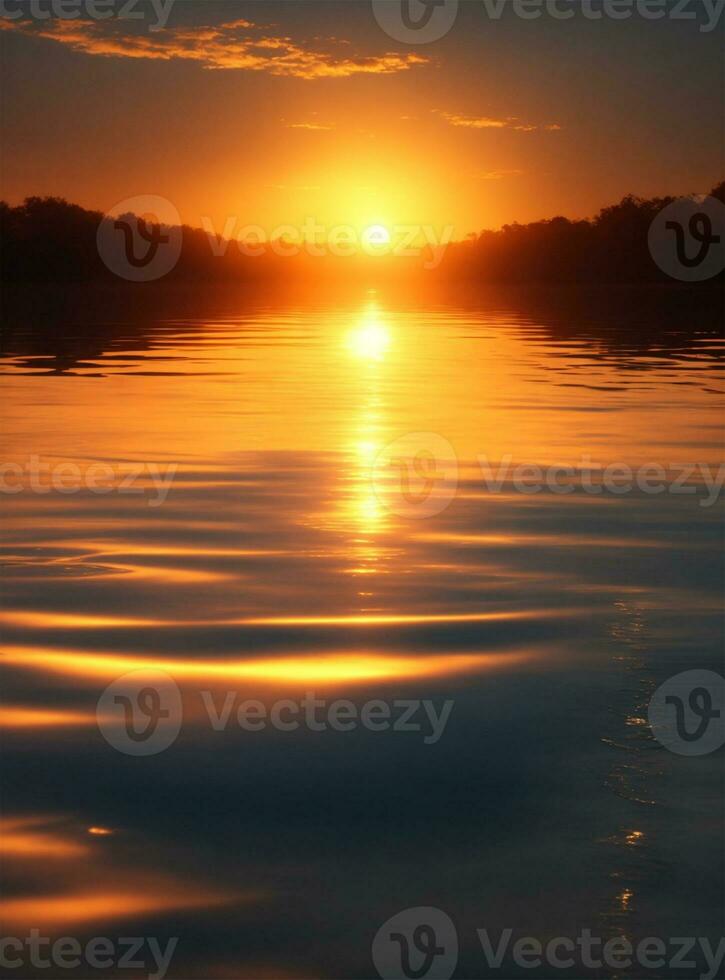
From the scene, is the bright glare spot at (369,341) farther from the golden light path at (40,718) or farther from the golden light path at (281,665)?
the golden light path at (40,718)

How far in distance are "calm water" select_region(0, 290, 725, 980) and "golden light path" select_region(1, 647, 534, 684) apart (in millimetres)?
22

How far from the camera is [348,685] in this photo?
6.14 m

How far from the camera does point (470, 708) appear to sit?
585 cm

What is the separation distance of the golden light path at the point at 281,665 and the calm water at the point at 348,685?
2 cm

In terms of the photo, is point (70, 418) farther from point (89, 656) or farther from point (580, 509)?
point (89, 656)

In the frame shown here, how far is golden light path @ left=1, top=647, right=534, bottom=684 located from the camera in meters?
6.26

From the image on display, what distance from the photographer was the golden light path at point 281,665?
6.26 m

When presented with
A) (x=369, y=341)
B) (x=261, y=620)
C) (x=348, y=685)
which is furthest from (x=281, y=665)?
(x=369, y=341)

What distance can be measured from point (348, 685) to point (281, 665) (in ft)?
1.33

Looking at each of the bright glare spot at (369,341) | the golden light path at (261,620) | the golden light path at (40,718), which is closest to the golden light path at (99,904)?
the golden light path at (40,718)

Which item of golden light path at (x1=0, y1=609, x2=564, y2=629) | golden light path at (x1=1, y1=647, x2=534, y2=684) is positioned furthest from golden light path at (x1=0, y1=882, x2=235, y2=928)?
golden light path at (x1=0, y1=609, x2=564, y2=629)

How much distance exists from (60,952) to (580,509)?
7.19 m

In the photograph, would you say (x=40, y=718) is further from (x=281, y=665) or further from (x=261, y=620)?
(x=261, y=620)

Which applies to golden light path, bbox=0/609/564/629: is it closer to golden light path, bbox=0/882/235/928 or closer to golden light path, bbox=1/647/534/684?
golden light path, bbox=1/647/534/684
